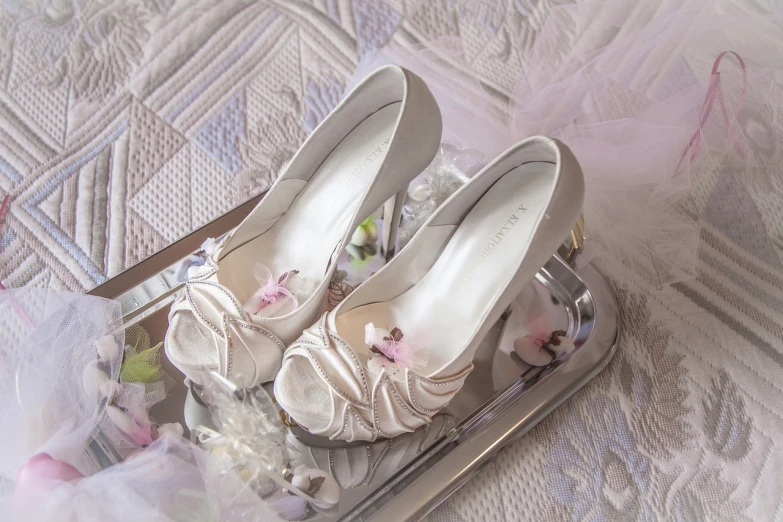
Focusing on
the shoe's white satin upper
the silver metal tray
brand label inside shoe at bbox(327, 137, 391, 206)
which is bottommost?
the silver metal tray

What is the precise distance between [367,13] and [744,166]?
2.19 feet

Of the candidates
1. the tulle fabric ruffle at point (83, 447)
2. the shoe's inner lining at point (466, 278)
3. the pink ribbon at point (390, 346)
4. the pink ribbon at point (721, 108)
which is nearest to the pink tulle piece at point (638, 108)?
the pink ribbon at point (721, 108)

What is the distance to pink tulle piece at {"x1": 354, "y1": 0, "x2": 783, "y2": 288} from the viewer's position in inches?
27.3

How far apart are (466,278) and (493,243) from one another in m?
0.05

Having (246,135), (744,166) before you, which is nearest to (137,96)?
(246,135)

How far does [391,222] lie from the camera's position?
27.8 inches

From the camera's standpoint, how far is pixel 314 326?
0.57 meters

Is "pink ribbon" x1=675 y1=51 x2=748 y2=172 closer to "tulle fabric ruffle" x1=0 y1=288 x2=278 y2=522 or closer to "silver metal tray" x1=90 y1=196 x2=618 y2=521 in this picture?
"silver metal tray" x1=90 y1=196 x2=618 y2=521

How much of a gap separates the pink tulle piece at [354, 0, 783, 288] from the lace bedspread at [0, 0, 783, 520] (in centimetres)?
7

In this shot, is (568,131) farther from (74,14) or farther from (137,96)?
(74,14)

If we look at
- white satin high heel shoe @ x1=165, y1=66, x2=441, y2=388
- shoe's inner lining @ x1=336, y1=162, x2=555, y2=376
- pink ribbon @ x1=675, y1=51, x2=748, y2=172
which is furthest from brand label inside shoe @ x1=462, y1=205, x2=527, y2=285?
pink ribbon @ x1=675, y1=51, x2=748, y2=172

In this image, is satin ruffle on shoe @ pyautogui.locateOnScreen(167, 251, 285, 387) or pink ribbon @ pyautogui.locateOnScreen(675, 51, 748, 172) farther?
pink ribbon @ pyautogui.locateOnScreen(675, 51, 748, 172)

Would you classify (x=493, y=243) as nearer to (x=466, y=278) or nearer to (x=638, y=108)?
(x=466, y=278)

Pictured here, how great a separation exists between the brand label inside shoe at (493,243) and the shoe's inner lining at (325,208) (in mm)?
151
